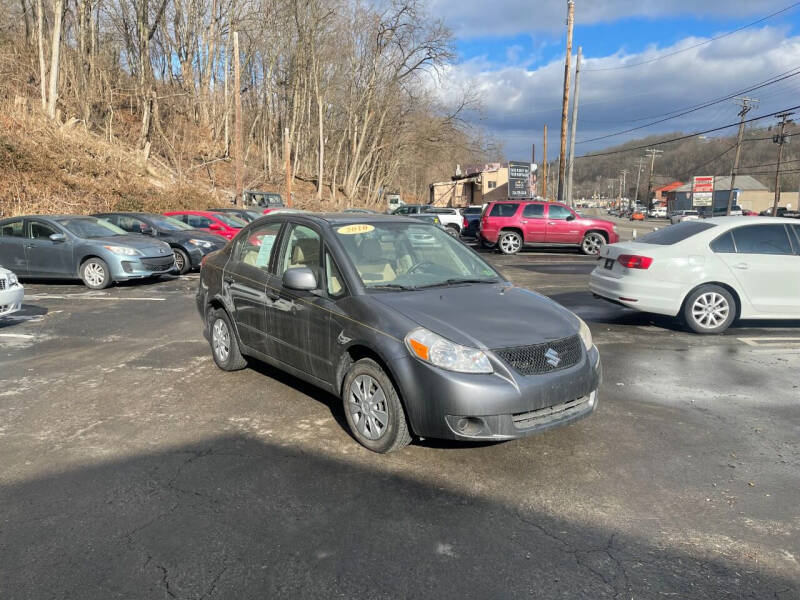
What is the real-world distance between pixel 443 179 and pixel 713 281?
234 feet

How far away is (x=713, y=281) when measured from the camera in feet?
24.9

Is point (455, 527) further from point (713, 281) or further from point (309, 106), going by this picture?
point (309, 106)

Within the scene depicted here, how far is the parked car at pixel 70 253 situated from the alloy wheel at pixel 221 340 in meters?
6.65

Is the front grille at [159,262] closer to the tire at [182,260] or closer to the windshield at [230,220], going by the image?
the tire at [182,260]

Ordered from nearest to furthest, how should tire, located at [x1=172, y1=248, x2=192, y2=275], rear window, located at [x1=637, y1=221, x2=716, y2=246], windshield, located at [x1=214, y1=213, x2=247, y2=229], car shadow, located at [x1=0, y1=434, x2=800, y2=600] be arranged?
car shadow, located at [x1=0, y1=434, x2=800, y2=600] < rear window, located at [x1=637, y1=221, x2=716, y2=246] < tire, located at [x1=172, y1=248, x2=192, y2=275] < windshield, located at [x1=214, y1=213, x2=247, y2=229]

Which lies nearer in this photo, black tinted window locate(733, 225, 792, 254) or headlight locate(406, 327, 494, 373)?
headlight locate(406, 327, 494, 373)

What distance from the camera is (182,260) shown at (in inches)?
551

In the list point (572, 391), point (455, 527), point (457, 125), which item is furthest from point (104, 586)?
point (457, 125)

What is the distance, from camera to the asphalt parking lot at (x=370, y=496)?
2.70m

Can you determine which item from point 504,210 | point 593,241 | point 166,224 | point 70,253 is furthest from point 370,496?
point 593,241

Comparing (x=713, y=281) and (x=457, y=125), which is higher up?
(x=457, y=125)

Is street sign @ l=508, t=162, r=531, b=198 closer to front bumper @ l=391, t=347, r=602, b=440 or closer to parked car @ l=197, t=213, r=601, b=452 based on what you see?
parked car @ l=197, t=213, r=601, b=452

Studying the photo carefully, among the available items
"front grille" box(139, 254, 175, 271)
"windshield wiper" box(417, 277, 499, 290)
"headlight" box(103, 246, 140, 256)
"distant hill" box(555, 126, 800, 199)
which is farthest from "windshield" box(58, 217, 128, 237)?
"distant hill" box(555, 126, 800, 199)

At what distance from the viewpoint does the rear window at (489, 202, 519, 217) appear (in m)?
20.0
